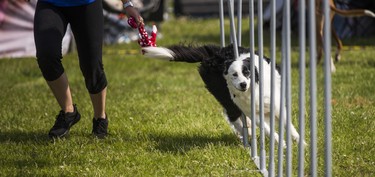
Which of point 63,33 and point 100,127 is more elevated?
point 63,33

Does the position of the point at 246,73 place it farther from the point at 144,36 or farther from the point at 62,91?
the point at 62,91

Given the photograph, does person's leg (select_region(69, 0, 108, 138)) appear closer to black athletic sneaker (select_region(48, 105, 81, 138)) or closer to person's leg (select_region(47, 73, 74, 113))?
person's leg (select_region(47, 73, 74, 113))

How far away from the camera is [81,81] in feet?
30.4

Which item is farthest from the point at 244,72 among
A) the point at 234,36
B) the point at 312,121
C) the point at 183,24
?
the point at 183,24

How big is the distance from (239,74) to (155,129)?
1.12 m

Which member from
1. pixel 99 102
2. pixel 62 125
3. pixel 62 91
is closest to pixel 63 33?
pixel 62 91

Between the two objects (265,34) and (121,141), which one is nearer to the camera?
(121,141)

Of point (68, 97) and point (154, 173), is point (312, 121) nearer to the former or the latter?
point (154, 173)

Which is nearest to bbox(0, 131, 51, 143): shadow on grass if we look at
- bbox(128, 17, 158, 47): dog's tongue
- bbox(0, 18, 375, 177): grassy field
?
bbox(0, 18, 375, 177): grassy field

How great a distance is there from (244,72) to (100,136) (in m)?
1.28

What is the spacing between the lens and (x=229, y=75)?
5234mm

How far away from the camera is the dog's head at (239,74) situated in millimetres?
5098

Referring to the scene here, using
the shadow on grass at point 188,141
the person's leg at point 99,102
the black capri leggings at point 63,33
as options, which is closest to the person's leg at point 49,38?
the black capri leggings at point 63,33

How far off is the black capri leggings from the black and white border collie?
0.43 meters
